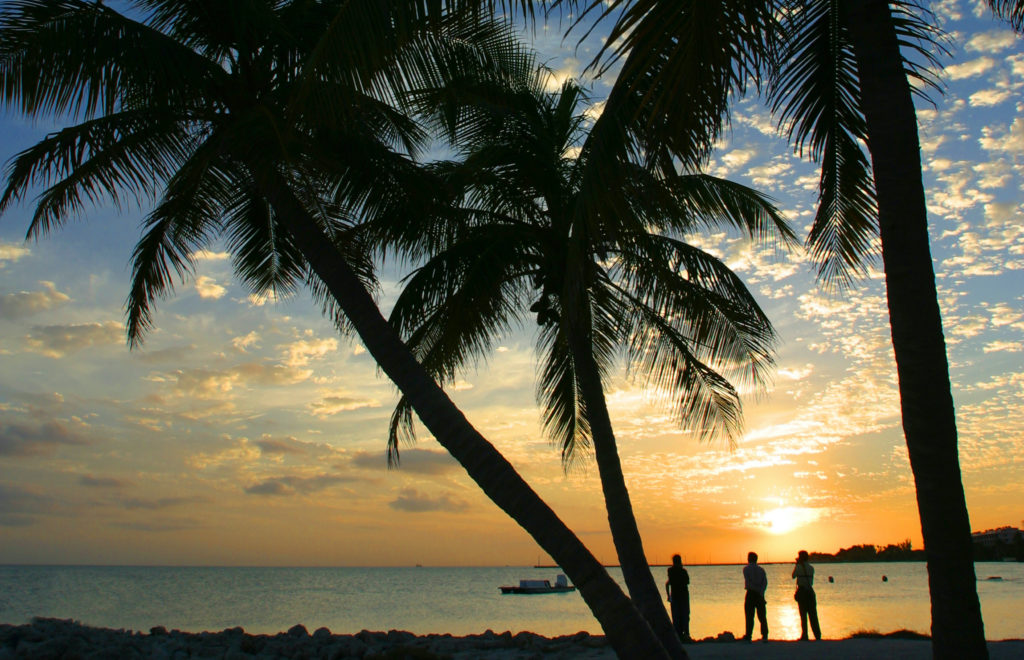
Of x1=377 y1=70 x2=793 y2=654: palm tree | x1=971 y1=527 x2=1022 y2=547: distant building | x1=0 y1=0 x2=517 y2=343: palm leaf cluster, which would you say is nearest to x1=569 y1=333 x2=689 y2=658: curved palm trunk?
x1=377 y1=70 x2=793 y2=654: palm tree

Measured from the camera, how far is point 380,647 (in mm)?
11023

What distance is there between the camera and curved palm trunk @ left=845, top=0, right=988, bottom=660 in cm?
352

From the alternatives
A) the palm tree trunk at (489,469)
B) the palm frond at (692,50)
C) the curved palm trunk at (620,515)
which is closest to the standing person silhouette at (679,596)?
the curved palm trunk at (620,515)

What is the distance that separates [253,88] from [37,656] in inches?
285

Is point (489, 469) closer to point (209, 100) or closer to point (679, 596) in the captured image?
point (209, 100)

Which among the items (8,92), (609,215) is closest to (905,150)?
(609,215)

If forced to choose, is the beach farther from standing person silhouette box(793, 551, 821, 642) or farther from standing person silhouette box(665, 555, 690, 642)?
standing person silhouette box(793, 551, 821, 642)

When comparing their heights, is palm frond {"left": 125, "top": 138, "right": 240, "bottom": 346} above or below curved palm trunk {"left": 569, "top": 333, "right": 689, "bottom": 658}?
above

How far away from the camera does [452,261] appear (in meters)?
9.06

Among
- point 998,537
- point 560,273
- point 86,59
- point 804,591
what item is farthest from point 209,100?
point 998,537

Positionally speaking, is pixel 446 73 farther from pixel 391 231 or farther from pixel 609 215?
pixel 391 231

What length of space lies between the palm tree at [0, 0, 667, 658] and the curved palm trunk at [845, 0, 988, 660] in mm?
1914

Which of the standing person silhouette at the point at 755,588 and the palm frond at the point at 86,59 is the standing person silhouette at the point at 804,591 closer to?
the standing person silhouette at the point at 755,588

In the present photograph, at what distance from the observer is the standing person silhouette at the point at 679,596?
1119cm
